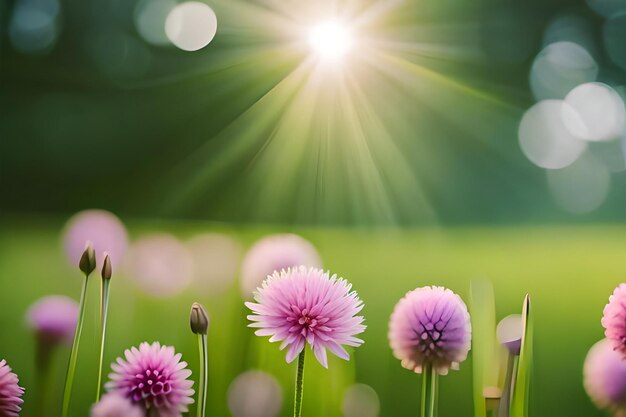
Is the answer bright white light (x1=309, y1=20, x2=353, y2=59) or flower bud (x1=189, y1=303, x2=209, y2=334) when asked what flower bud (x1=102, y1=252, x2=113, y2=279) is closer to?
flower bud (x1=189, y1=303, x2=209, y2=334)

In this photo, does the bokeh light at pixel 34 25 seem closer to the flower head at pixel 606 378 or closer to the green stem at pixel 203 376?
the green stem at pixel 203 376

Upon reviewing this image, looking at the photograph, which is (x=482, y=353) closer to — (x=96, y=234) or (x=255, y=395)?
(x=255, y=395)

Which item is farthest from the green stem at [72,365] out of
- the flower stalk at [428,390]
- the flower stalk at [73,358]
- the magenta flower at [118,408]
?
the flower stalk at [428,390]

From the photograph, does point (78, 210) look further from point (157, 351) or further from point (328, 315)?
point (328, 315)

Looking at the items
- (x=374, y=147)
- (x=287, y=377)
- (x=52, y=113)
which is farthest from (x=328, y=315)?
(x=52, y=113)

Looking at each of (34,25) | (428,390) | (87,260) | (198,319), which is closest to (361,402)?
(428,390)

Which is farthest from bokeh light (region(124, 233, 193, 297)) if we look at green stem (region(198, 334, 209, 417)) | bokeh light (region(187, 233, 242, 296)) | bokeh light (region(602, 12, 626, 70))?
bokeh light (region(602, 12, 626, 70))

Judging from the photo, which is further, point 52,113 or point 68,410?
point 52,113
